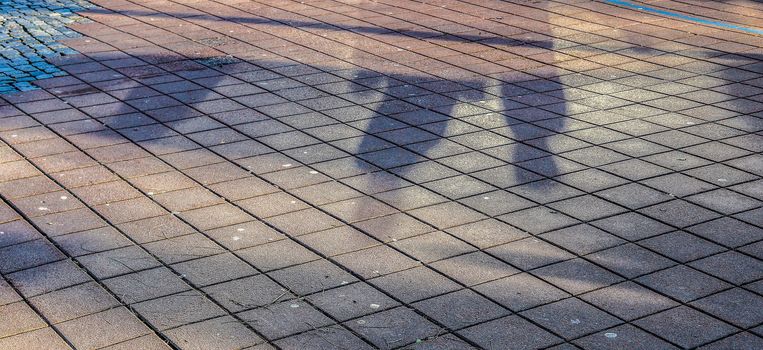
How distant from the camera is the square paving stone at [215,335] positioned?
4.48 metres

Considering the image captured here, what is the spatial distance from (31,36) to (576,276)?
23.7 ft

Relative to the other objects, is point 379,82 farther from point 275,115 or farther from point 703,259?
point 703,259

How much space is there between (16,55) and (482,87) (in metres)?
4.68

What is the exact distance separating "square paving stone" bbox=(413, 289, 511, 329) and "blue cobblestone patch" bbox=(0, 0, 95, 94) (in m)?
5.11

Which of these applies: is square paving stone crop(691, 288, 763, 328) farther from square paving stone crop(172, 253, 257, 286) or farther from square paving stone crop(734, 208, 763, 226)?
square paving stone crop(172, 253, 257, 286)

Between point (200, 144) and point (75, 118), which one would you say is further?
→ point (75, 118)

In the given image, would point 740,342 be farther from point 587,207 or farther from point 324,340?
point 324,340

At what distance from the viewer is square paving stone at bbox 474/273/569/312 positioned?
16.0 feet

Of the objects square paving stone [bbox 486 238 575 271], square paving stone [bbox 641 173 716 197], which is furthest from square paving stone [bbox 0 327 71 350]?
square paving stone [bbox 641 173 716 197]

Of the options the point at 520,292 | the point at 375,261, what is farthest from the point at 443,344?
the point at 375,261

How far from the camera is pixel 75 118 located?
7.62 metres

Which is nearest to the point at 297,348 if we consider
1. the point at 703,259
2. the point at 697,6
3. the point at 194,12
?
the point at 703,259

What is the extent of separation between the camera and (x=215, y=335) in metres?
4.56

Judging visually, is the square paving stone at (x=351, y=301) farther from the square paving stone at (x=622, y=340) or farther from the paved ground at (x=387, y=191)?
the square paving stone at (x=622, y=340)
